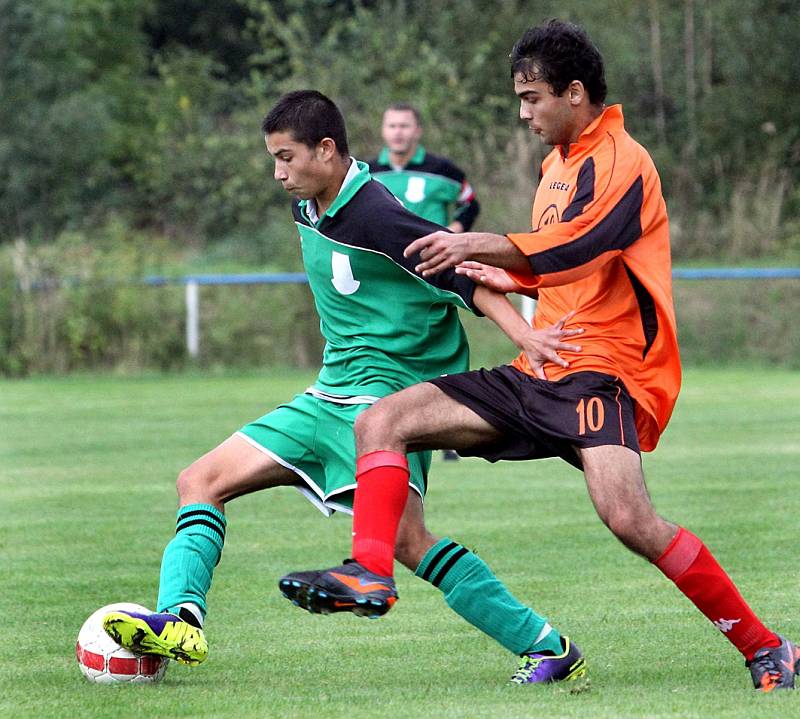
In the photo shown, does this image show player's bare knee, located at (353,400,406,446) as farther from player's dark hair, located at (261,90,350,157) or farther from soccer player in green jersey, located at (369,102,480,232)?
soccer player in green jersey, located at (369,102,480,232)

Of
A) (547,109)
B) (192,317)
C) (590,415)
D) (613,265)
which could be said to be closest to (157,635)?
(590,415)

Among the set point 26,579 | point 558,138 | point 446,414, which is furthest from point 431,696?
point 26,579

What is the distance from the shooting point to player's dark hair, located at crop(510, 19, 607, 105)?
4.86m

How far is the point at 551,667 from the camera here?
16.5 ft

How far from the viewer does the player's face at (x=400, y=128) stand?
11.9 metres

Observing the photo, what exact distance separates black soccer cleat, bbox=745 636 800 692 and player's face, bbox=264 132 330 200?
6.39 ft

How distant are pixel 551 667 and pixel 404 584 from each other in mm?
2064

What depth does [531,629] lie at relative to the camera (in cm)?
503

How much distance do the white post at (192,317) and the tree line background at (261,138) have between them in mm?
140

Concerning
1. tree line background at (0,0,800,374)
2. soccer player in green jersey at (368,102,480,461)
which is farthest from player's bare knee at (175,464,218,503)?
tree line background at (0,0,800,374)

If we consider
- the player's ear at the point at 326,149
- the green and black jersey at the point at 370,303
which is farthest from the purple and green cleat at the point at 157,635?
the player's ear at the point at 326,149

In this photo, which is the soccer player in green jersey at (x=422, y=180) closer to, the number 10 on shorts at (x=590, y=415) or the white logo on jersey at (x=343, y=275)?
the white logo on jersey at (x=343, y=275)

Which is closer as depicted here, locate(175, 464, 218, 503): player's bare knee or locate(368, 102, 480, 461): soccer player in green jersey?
locate(175, 464, 218, 503): player's bare knee

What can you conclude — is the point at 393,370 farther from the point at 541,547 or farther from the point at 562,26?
the point at 541,547
